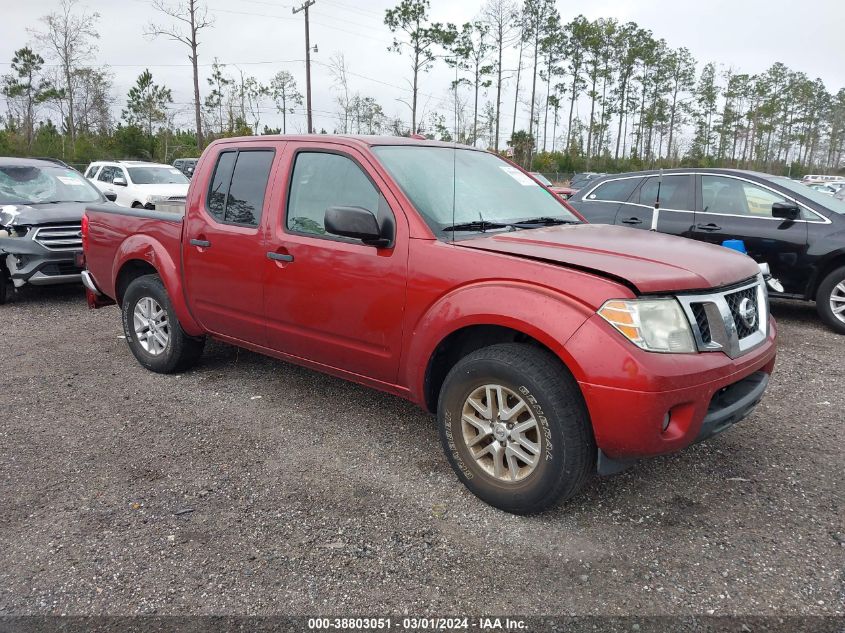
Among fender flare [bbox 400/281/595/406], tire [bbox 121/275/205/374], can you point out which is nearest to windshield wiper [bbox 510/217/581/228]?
fender flare [bbox 400/281/595/406]

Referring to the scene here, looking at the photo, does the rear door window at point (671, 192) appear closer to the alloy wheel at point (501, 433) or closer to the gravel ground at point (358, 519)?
the gravel ground at point (358, 519)

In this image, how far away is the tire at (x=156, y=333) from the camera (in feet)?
16.3

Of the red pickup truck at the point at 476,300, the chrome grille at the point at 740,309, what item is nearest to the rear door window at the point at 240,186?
the red pickup truck at the point at 476,300

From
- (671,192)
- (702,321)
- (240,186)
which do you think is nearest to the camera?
(702,321)

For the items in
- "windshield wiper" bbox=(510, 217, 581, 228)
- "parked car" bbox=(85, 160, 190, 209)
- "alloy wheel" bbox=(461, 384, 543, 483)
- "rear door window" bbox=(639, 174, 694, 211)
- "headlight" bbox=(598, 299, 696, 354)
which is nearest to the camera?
"headlight" bbox=(598, 299, 696, 354)

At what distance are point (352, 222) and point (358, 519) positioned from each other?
1481mm

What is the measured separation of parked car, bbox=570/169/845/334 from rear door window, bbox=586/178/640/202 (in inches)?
0.6

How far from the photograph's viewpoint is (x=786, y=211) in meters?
6.70

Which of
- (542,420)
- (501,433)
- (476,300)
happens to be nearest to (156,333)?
(476,300)

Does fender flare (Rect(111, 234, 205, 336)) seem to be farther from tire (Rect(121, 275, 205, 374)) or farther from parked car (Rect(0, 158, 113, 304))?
parked car (Rect(0, 158, 113, 304))

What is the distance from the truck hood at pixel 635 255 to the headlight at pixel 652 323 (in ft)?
0.24

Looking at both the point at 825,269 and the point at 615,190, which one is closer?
the point at 825,269

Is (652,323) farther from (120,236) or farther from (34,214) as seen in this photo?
(34,214)

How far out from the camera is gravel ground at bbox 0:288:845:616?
8.39ft
